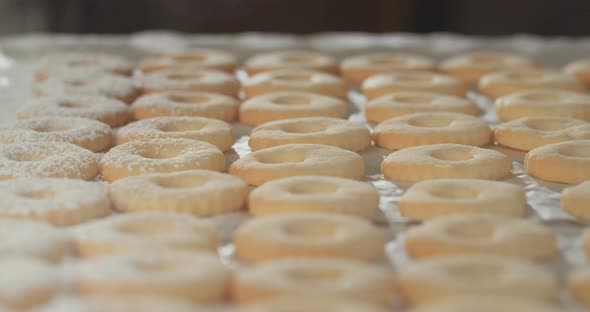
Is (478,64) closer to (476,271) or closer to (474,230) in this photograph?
(474,230)

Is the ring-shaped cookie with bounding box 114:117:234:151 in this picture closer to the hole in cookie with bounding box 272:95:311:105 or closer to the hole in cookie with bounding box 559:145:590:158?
the hole in cookie with bounding box 272:95:311:105

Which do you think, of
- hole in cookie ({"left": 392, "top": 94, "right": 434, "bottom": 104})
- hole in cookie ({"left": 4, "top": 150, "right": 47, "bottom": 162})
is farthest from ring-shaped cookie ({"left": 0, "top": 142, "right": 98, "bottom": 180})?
hole in cookie ({"left": 392, "top": 94, "right": 434, "bottom": 104})

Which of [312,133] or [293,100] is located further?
[293,100]

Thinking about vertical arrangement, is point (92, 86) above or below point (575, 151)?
below

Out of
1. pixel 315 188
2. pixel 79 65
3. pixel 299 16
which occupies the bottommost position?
pixel 299 16

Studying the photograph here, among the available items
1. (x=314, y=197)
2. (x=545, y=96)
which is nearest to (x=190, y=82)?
(x=545, y=96)

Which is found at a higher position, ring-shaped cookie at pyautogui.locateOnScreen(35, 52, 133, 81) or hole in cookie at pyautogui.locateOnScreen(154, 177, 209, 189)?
hole in cookie at pyautogui.locateOnScreen(154, 177, 209, 189)

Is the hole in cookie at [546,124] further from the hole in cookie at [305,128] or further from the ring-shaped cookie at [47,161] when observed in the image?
the ring-shaped cookie at [47,161]
